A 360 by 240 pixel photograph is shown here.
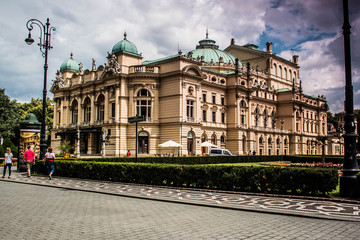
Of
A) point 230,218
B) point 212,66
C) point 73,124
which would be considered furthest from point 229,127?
point 230,218

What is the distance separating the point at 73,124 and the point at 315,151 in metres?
61.6

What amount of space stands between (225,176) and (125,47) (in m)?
42.3

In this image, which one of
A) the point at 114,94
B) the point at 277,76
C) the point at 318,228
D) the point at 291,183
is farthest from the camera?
the point at 277,76

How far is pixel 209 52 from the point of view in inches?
2916

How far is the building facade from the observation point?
5234 cm

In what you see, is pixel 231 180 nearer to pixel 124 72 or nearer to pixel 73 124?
pixel 124 72

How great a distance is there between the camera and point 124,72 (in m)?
53.3

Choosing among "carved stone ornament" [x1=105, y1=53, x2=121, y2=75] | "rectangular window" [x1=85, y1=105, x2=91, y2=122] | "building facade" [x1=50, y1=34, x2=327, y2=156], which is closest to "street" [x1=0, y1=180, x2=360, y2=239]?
"building facade" [x1=50, y1=34, x2=327, y2=156]

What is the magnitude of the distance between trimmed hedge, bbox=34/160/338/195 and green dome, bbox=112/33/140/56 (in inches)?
1368

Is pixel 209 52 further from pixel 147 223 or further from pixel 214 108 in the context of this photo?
pixel 147 223

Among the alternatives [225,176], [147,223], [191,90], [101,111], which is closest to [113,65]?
[101,111]

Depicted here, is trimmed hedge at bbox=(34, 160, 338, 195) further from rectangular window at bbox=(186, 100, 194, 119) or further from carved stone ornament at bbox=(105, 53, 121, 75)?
carved stone ornament at bbox=(105, 53, 121, 75)

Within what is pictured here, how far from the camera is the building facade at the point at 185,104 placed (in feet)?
172

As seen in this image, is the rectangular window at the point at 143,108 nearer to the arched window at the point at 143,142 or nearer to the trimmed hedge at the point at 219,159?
the arched window at the point at 143,142
